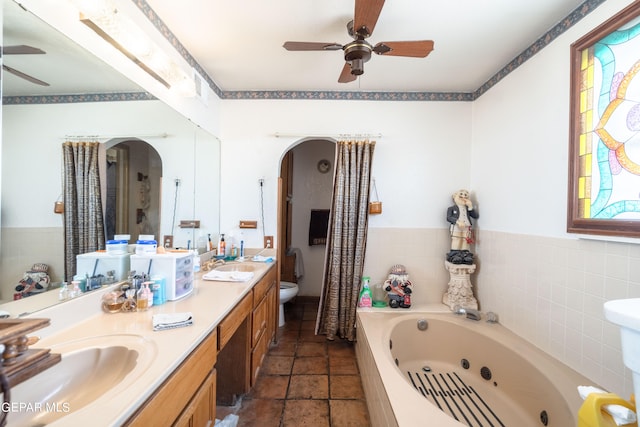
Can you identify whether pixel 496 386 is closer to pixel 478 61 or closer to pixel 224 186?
pixel 478 61

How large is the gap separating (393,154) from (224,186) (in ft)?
5.65

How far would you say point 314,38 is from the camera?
1.84m

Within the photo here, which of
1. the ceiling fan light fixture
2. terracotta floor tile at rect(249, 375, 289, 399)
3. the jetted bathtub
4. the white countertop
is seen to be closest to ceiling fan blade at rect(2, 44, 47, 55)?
the white countertop

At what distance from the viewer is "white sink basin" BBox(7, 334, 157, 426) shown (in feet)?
2.41

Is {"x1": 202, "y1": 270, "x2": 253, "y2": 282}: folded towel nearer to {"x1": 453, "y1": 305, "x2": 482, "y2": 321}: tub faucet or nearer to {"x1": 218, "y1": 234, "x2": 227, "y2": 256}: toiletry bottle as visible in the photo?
{"x1": 218, "y1": 234, "x2": 227, "y2": 256}: toiletry bottle

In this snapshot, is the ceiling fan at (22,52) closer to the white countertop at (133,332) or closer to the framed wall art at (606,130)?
the white countertop at (133,332)

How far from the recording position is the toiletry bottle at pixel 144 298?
1256 mm

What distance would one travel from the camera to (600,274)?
1371 millimetres

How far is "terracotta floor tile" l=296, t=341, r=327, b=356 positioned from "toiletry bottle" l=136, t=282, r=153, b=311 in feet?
4.98

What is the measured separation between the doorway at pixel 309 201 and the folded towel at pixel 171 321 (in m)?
2.58

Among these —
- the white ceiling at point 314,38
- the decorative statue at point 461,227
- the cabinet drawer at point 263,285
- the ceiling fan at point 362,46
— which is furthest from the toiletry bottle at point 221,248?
the decorative statue at point 461,227

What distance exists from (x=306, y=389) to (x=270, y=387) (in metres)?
0.27

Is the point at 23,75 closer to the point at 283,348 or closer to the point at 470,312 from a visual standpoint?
the point at 283,348

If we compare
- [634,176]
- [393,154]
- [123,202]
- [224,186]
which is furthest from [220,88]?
[634,176]
